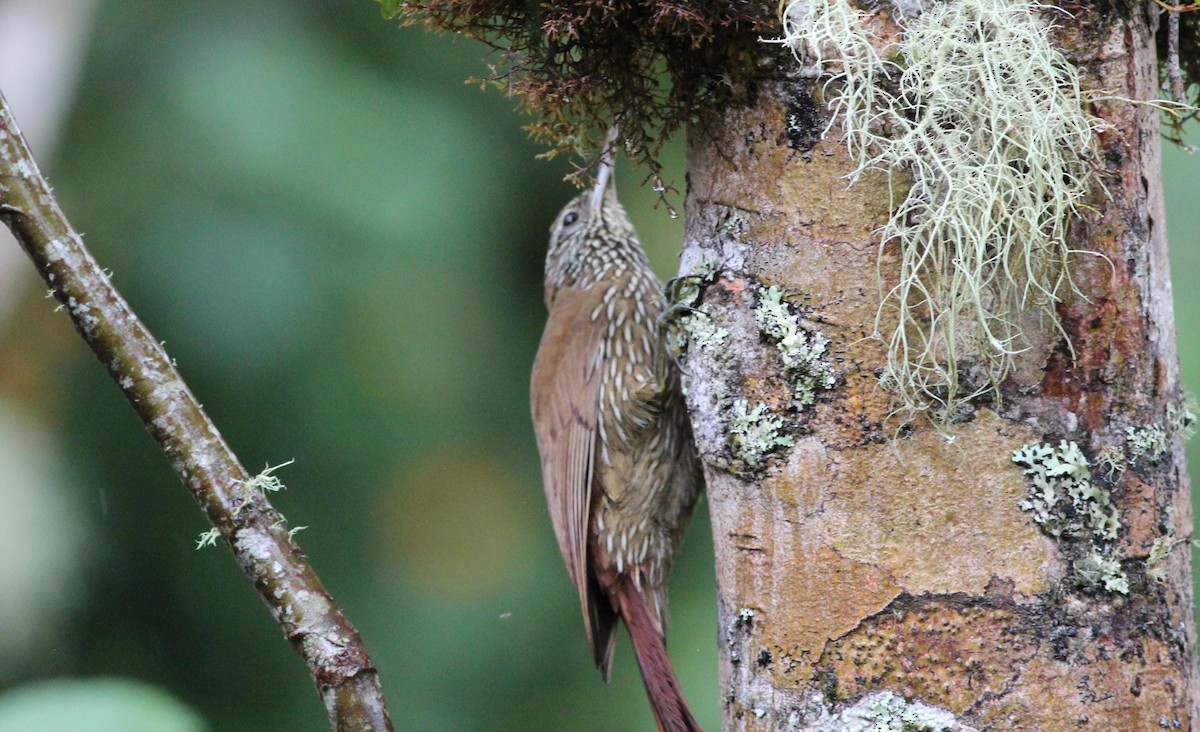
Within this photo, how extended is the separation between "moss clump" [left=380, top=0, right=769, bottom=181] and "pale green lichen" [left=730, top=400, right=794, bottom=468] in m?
0.38

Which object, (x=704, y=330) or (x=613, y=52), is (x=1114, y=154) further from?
(x=613, y=52)

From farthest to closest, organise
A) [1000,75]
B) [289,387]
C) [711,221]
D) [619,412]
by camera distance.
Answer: [289,387], [619,412], [711,221], [1000,75]

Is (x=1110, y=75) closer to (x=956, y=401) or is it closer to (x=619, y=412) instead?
(x=956, y=401)

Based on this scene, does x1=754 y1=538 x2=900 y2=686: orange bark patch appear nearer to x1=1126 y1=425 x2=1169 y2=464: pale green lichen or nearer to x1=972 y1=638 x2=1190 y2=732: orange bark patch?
x1=972 y1=638 x2=1190 y2=732: orange bark patch

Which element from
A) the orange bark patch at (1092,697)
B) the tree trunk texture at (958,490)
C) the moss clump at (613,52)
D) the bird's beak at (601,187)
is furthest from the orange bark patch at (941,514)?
the bird's beak at (601,187)

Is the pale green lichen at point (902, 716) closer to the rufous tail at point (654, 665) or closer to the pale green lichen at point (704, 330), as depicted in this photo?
the pale green lichen at point (704, 330)

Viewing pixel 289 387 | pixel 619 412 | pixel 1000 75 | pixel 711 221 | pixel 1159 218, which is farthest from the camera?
pixel 289 387

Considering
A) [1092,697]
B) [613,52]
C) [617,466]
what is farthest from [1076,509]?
[617,466]

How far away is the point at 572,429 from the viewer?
2.44 m

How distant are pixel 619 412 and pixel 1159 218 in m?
1.22

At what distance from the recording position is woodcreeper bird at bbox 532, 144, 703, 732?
238cm

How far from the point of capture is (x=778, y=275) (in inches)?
57.6

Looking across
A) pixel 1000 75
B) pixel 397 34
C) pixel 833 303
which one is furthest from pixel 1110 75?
pixel 397 34

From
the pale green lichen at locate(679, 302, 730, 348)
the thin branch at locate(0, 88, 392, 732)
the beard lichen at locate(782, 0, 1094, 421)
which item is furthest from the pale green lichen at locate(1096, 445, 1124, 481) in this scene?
the thin branch at locate(0, 88, 392, 732)
